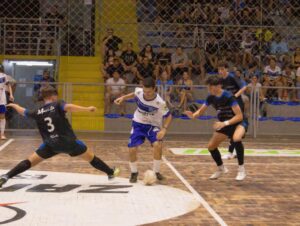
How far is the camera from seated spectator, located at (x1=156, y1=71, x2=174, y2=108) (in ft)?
55.6

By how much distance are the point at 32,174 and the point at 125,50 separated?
10.7 metres

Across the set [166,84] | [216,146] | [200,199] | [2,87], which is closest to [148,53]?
[166,84]

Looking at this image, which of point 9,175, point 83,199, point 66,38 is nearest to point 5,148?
point 9,175

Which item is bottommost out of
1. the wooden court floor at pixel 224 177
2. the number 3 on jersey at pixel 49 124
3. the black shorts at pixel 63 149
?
the wooden court floor at pixel 224 177

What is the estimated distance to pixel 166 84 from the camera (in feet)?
56.0

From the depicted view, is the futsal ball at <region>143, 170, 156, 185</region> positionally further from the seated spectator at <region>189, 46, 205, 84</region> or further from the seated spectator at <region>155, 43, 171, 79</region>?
the seated spectator at <region>189, 46, 205, 84</region>

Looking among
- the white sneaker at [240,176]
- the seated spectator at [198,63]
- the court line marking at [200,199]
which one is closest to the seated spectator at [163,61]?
the seated spectator at [198,63]

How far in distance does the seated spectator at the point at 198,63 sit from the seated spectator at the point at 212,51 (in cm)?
21

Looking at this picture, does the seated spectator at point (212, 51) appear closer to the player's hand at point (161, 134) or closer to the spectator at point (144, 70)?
the spectator at point (144, 70)

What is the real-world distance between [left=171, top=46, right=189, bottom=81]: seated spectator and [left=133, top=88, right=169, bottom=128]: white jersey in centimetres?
1004

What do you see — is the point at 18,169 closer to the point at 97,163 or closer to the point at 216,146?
the point at 97,163

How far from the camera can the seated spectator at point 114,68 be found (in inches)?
732

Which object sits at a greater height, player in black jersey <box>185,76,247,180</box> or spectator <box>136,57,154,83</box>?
spectator <box>136,57,154,83</box>

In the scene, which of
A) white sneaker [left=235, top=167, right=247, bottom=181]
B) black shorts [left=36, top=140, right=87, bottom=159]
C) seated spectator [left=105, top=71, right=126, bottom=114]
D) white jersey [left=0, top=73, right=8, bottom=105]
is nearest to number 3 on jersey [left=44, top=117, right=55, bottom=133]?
black shorts [left=36, top=140, right=87, bottom=159]
